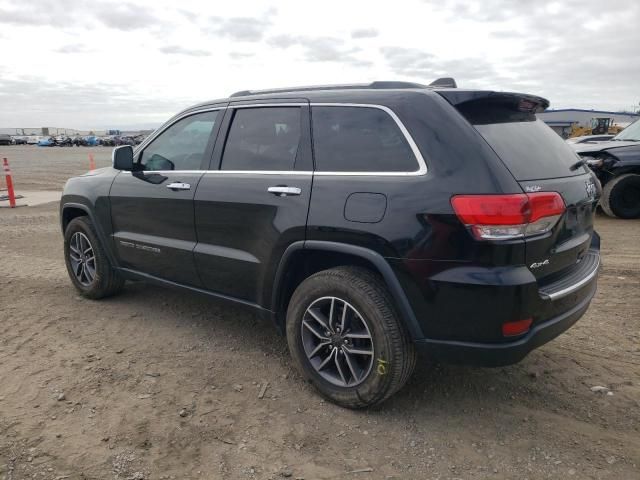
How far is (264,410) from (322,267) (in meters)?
0.93

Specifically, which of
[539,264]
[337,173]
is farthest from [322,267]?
[539,264]

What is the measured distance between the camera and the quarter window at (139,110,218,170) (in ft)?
13.1

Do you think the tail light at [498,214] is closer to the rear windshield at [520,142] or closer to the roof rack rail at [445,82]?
the rear windshield at [520,142]

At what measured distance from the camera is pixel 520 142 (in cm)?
294

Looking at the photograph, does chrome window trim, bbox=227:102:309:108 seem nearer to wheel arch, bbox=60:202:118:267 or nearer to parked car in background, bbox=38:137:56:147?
wheel arch, bbox=60:202:118:267

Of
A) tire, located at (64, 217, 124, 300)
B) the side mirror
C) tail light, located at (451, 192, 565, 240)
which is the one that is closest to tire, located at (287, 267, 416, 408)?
tail light, located at (451, 192, 565, 240)

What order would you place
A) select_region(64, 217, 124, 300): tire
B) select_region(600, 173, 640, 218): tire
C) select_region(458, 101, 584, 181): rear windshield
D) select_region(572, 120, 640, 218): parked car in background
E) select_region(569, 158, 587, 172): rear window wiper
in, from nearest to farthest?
select_region(458, 101, 584, 181): rear windshield → select_region(569, 158, 587, 172): rear window wiper → select_region(64, 217, 124, 300): tire → select_region(572, 120, 640, 218): parked car in background → select_region(600, 173, 640, 218): tire

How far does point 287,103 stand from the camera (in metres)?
3.52

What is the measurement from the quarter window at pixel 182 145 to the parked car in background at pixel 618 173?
6677 millimetres

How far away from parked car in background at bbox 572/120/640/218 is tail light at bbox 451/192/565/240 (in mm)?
6670

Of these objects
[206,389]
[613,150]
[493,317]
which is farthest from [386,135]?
[613,150]

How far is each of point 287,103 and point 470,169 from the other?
4.64 ft

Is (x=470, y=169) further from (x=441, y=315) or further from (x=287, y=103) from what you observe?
(x=287, y=103)

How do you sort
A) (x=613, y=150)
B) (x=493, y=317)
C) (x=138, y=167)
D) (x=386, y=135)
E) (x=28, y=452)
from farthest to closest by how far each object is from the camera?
Answer: 1. (x=613, y=150)
2. (x=138, y=167)
3. (x=386, y=135)
4. (x=28, y=452)
5. (x=493, y=317)
